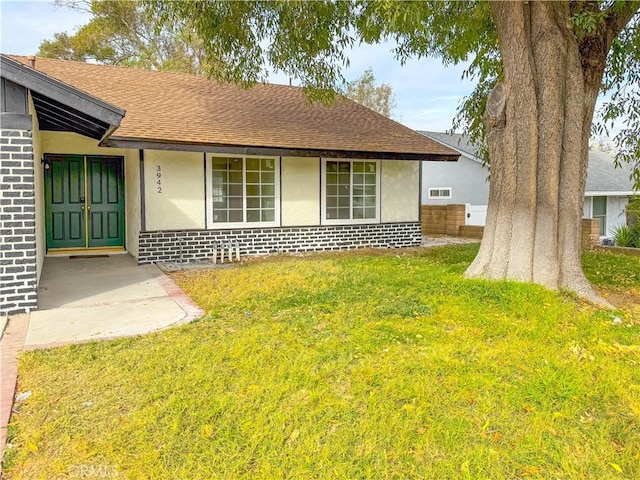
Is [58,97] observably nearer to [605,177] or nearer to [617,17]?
[617,17]

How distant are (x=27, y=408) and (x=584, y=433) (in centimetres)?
385

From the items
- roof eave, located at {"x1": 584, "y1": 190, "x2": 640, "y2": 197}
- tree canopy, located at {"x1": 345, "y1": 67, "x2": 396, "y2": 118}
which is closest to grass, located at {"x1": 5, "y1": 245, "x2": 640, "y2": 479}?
roof eave, located at {"x1": 584, "y1": 190, "x2": 640, "y2": 197}

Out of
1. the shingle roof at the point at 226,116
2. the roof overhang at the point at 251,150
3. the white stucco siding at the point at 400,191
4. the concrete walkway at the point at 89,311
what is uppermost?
the shingle roof at the point at 226,116

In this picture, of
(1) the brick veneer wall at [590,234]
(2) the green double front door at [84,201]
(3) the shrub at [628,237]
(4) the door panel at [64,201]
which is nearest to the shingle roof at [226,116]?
(2) the green double front door at [84,201]

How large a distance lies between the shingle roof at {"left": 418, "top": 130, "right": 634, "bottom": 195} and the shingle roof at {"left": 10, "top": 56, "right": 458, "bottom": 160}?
6892 millimetres

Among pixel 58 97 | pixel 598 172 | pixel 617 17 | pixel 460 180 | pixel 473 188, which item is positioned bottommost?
pixel 473 188

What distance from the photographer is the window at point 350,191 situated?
1212 centimetres

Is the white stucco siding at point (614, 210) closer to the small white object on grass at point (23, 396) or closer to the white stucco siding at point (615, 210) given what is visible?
the white stucco siding at point (615, 210)

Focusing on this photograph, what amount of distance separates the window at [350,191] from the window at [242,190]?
4.88 ft

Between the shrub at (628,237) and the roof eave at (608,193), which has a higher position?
the roof eave at (608,193)

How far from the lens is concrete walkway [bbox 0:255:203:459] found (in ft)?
15.1

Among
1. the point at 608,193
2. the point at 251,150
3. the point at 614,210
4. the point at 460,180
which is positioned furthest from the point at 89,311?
the point at 614,210

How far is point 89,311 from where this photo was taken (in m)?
5.89

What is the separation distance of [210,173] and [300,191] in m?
2.28
